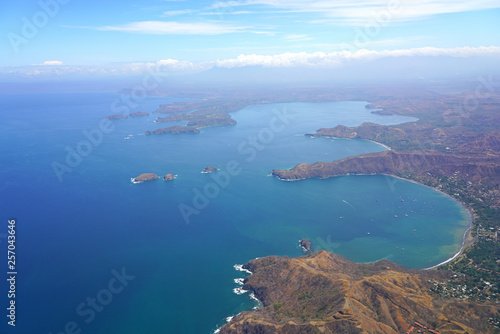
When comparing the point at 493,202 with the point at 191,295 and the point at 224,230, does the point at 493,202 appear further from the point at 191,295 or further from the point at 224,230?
the point at 191,295

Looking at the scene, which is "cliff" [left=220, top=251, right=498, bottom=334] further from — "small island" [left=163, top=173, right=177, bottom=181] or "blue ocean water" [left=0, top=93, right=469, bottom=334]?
"small island" [left=163, top=173, right=177, bottom=181]

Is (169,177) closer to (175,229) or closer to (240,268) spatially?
(175,229)

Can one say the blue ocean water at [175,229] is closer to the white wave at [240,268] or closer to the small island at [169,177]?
the white wave at [240,268]

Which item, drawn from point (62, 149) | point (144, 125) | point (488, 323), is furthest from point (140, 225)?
point (144, 125)

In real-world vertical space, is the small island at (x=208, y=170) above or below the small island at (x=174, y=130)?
below

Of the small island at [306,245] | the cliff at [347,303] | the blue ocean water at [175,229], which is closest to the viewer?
the cliff at [347,303]

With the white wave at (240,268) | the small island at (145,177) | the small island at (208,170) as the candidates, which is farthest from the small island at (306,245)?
the small island at (145,177)

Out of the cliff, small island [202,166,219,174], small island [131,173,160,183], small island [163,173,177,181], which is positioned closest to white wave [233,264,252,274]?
the cliff
